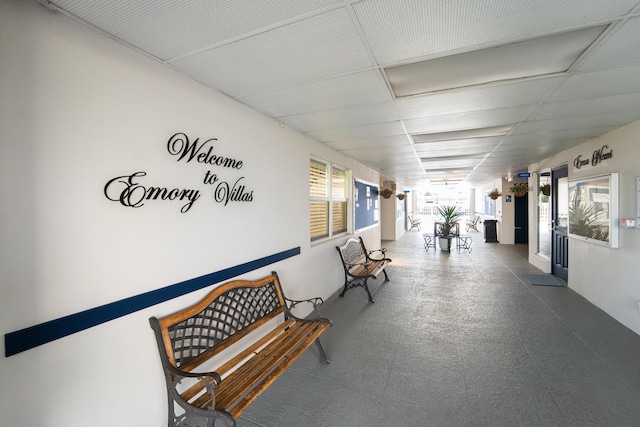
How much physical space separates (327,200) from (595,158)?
3928mm

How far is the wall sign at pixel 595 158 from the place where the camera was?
3549 mm

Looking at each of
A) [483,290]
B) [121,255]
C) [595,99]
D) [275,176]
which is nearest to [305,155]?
[275,176]

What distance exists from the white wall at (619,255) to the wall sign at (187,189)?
4.39 m

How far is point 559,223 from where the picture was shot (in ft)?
17.8

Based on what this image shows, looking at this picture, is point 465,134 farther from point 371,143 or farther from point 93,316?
point 93,316

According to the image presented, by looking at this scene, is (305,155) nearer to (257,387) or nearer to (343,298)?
(343,298)

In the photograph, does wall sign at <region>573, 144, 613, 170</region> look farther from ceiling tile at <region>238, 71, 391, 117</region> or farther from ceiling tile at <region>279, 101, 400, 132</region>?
ceiling tile at <region>238, 71, 391, 117</region>

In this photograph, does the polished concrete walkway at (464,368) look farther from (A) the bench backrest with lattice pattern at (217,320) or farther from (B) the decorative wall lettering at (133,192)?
(B) the decorative wall lettering at (133,192)

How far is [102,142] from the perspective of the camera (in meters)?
1.47

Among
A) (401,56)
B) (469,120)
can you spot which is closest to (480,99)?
(469,120)

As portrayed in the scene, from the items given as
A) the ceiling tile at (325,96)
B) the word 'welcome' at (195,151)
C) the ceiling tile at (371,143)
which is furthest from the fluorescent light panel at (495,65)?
the word 'welcome' at (195,151)

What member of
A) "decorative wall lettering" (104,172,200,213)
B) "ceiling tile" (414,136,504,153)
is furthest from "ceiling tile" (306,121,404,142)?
"decorative wall lettering" (104,172,200,213)

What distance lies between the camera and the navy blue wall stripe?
1183 mm

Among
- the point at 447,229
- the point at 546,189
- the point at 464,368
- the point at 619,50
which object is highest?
the point at 619,50
